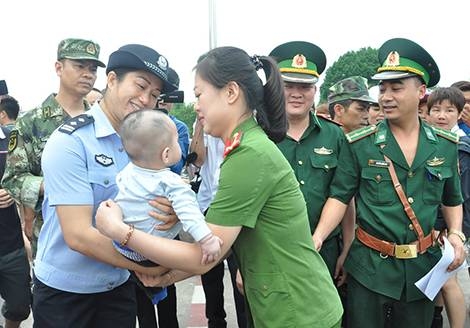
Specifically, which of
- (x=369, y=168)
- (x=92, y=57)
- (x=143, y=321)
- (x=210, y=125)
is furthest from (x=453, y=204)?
(x=92, y=57)

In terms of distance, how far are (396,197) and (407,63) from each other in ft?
2.36

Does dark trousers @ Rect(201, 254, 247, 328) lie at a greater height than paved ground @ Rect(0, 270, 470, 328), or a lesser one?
greater

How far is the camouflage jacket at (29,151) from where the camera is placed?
8.85 feet

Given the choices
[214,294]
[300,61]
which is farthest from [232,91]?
[214,294]

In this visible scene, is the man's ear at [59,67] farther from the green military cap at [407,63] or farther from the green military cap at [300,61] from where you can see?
the green military cap at [407,63]

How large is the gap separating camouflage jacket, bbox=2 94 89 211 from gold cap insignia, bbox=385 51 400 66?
2.02 meters

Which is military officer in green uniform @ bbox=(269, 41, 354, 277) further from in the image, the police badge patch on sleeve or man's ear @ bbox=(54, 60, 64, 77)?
the police badge patch on sleeve

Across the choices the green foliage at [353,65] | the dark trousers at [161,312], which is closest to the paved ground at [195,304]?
the dark trousers at [161,312]

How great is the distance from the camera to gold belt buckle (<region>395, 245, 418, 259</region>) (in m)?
2.41

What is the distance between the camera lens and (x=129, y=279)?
6.98 feet

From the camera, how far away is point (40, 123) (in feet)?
9.80

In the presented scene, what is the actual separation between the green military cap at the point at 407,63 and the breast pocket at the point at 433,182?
49cm

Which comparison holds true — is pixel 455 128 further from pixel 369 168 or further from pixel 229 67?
pixel 229 67

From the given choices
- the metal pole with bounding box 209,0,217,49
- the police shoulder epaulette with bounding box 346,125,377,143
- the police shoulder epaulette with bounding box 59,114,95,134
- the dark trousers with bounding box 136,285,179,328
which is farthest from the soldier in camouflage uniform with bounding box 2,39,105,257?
the metal pole with bounding box 209,0,217,49
